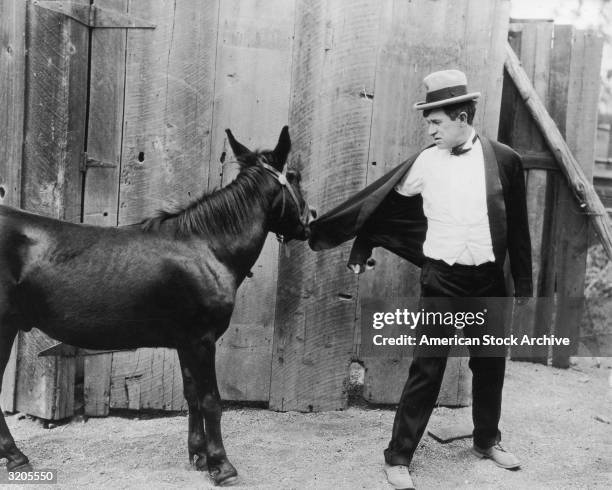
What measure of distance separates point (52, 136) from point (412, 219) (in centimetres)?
226

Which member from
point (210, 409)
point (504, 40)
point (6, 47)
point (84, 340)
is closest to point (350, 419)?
point (210, 409)

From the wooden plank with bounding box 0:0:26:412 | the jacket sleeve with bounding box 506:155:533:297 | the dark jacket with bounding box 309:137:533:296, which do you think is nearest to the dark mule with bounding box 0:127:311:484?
the dark jacket with bounding box 309:137:533:296

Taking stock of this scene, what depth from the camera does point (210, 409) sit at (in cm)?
331

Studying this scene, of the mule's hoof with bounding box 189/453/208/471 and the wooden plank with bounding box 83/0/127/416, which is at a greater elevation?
the wooden plank with bounding box 83/0/127/416

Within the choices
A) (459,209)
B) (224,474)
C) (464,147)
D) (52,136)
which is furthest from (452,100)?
(52,136)

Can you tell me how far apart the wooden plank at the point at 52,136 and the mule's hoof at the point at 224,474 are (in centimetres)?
134

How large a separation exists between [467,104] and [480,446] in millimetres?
1997

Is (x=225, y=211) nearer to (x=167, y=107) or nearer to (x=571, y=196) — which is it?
(x=167, y=107)

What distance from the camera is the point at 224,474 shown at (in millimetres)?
3322

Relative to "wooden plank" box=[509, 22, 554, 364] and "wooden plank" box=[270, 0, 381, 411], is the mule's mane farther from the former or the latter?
"wooden plank" box=[509, 22, 554, 364]

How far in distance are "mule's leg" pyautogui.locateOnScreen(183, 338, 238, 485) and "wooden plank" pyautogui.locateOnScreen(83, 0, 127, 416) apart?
127 centimetres

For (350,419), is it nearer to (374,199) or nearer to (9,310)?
(374,199)

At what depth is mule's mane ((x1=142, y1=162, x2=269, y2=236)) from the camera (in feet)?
10.9

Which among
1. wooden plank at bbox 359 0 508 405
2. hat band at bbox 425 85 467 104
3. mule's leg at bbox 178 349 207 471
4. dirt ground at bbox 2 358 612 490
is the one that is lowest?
dirt ground at bbox 2 358 612 490
